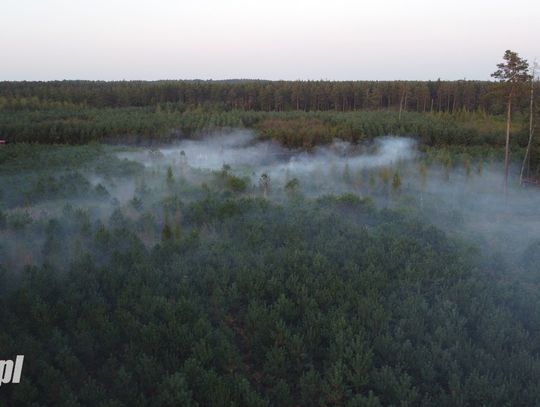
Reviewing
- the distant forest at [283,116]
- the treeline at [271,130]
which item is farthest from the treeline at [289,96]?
the treeline at [271,130]

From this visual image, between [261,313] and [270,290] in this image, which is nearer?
[261,313]

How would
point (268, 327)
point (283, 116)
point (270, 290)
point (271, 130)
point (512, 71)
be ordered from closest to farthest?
point (268, 327) → point (270, 290) → point (512, 71) → point (271, 130) → point (283, 116)

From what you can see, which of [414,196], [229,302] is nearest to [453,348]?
[229,302]

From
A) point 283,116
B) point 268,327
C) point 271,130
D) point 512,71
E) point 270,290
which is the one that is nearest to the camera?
point 268,327

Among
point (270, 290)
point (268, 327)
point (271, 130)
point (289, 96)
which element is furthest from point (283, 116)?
point (268, 327)

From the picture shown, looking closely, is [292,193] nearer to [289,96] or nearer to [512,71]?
[512,71]

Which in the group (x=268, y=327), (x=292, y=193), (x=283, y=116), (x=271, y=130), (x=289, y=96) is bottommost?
(x=268, y=327)

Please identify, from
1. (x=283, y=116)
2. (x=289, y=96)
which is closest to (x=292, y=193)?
(x=283, y=116)

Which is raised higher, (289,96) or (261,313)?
(289,96)

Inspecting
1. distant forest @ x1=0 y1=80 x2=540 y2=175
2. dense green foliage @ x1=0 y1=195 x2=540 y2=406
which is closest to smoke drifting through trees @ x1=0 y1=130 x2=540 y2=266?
dense green foliage @ x1=0 y1=195 x2=540 y2=406

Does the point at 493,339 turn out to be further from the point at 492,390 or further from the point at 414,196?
the point at 414,196

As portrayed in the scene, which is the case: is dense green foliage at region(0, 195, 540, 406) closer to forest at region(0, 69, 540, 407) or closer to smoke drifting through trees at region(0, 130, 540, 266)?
forest at region(0, 69, 540, 407)
